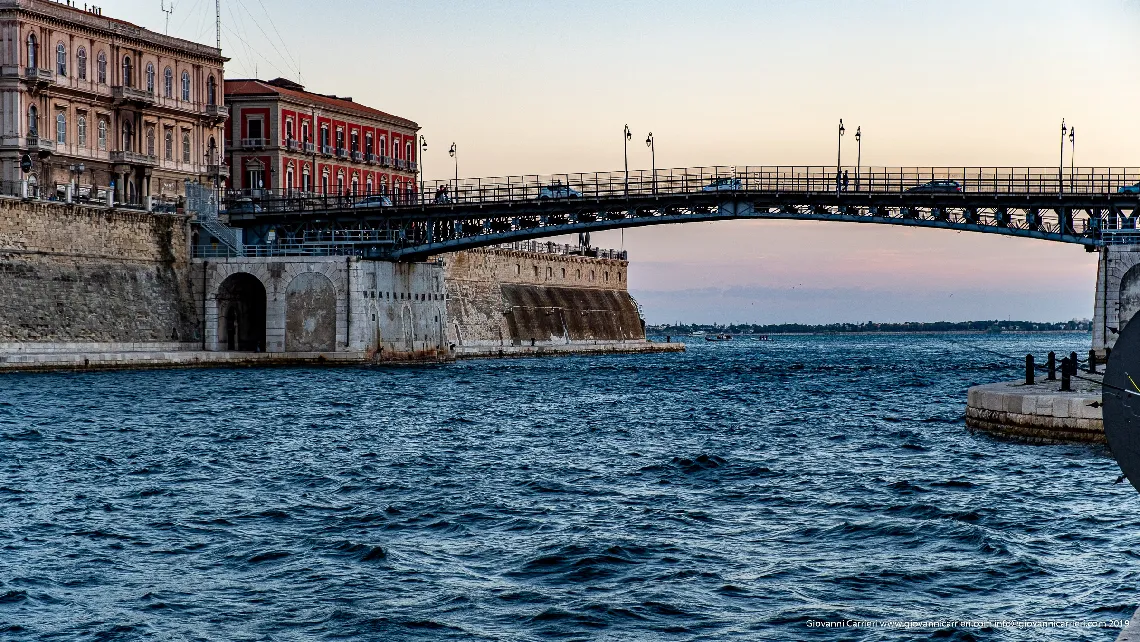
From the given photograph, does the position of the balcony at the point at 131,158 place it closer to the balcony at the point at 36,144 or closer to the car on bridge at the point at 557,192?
the balcony at the point at 36,144

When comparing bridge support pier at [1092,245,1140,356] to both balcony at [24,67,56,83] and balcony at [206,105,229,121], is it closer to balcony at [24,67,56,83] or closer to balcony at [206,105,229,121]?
balcony at [206,105,229,121]

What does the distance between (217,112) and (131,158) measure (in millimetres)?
7926

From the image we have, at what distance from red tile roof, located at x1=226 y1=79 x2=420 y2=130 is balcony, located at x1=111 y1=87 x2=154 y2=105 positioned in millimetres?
14759

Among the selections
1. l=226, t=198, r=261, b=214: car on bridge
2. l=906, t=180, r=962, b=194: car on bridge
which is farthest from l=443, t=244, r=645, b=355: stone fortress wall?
l=906, t=180, r=962, b=194: car on bridge

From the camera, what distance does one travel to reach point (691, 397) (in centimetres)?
5225

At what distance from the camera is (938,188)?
6431 cm

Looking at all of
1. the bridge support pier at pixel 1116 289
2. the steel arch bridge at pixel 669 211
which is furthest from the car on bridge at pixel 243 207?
the bridge support pier at pixel 1116 289

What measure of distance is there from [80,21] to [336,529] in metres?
58.1

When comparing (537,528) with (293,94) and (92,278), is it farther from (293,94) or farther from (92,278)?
(293,94)

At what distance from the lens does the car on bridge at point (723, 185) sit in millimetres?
66244

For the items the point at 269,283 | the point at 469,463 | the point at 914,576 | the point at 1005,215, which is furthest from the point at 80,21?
the point at 914,576

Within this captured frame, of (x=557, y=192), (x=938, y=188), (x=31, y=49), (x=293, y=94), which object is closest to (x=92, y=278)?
(x=31, y=49)

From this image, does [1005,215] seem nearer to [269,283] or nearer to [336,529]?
[269,283]

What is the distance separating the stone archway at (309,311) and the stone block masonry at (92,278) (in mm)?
4486
